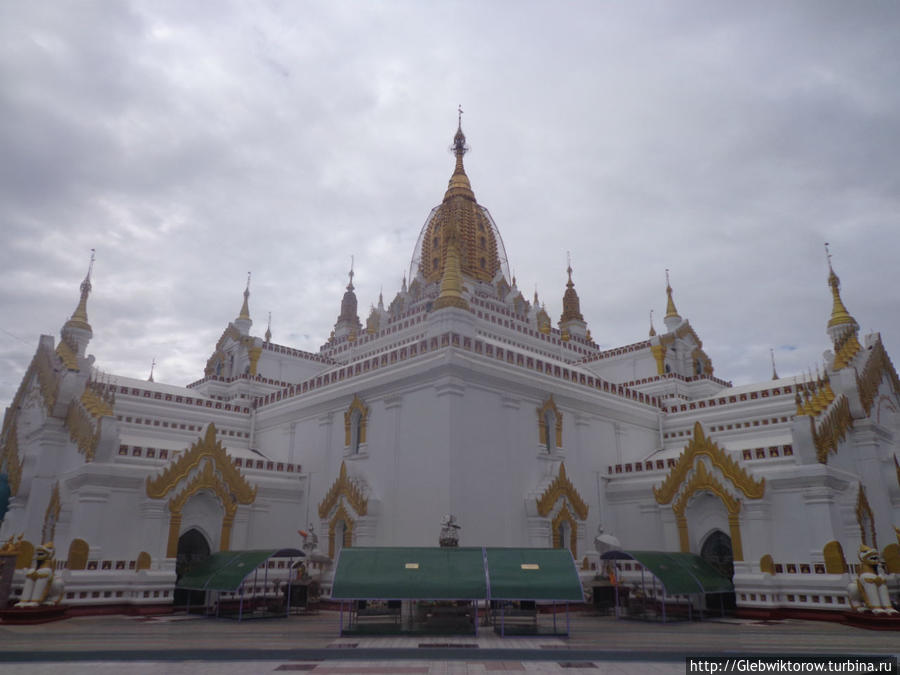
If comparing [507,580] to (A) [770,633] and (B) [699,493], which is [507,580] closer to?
(A) [770,633]

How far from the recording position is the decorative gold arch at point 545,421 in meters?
27.8

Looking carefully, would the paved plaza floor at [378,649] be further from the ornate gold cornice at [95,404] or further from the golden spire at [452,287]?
the golden spire at [452,287]

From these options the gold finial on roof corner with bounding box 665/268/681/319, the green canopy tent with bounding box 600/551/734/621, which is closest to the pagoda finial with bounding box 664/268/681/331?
the gold finial on roof corner with bounding box 665/268/681/319

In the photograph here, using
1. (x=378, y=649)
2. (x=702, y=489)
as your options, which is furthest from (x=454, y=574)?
(x=702, y=489)

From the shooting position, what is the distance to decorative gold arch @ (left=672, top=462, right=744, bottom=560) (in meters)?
23.6

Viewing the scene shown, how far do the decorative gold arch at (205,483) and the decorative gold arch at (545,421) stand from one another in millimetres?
12152

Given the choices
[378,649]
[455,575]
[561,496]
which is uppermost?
[561,496]

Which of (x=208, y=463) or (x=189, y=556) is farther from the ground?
(x=208, y=463)

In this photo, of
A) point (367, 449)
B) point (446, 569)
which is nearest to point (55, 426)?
point (367, 449)

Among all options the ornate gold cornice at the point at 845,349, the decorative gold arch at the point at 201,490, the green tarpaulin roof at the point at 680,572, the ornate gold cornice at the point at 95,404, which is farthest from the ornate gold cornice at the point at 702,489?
the ornate gold cornice at the point at 95,404

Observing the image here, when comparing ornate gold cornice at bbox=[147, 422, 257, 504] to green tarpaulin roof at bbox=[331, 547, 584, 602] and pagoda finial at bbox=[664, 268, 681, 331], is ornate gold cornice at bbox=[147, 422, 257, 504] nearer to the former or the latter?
green tarpaulin roof at bbox=[331, 547, 584, 602]

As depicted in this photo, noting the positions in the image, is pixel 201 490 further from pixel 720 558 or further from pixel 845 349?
pixel 845 349

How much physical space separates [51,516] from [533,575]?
797 inches

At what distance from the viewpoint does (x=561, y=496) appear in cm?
2659
